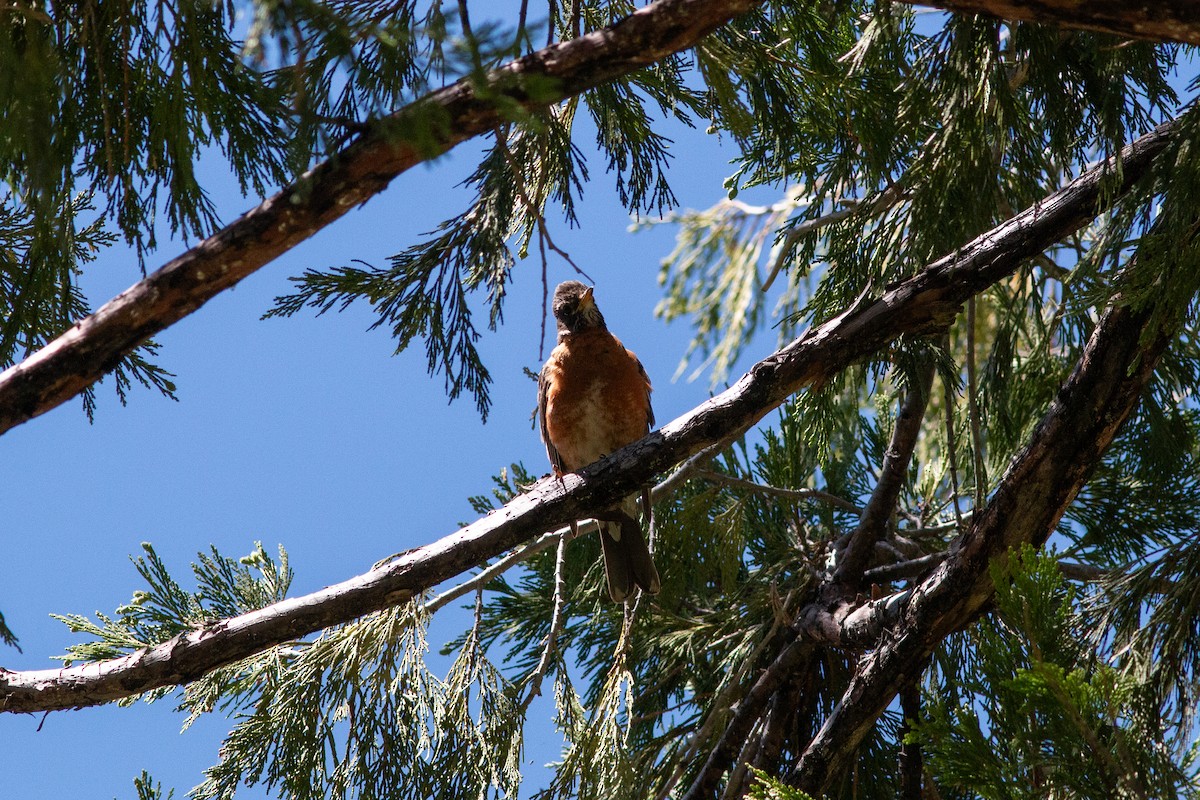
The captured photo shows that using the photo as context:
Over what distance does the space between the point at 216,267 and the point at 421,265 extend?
4.38ft

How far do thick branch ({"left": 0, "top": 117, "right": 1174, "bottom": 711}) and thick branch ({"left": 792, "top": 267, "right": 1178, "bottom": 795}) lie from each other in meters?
0.34

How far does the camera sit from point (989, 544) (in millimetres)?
2828

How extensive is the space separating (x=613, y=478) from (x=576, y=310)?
227 centimetres

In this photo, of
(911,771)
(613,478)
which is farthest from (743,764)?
(613,478)

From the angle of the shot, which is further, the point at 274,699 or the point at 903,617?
Answer: the point at 274,699

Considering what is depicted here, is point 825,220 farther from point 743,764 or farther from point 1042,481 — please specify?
point 743,764

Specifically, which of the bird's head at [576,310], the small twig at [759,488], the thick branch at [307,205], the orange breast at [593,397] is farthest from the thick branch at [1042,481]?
the bird's head at [576,310]

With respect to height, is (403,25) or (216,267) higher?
(403,25)

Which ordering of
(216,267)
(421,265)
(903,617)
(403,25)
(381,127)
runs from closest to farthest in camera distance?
(381,127) → (216,267) → (403,25) → (903,617) → (421,265)

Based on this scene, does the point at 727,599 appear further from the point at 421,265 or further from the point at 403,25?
the point at 403,25

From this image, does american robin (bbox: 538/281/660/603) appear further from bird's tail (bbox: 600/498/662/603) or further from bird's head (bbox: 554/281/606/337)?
bird's tail (bbox: 600/498/662/603)

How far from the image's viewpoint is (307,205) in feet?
6.95

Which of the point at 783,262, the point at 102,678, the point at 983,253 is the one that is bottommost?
the point at 102,678

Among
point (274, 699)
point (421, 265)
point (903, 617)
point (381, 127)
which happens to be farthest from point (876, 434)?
point (381, 127)
